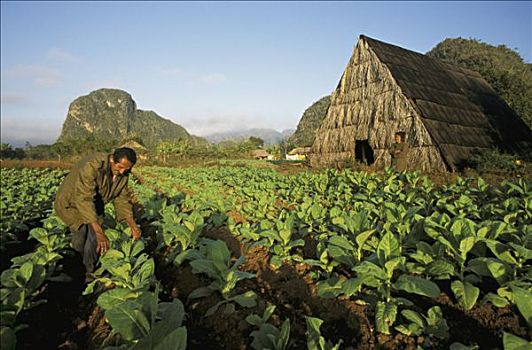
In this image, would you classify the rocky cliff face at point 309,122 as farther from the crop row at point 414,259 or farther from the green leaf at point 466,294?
the green leaf at point 466,294

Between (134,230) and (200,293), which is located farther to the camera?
(134,230)

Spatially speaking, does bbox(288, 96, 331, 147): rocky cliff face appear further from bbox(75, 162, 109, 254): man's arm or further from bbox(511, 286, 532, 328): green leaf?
bbox(511, 286, 532, 328): green leaf

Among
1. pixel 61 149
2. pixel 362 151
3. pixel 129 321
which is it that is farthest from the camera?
pixel 61 149

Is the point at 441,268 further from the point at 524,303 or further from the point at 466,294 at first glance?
the point at 524,303

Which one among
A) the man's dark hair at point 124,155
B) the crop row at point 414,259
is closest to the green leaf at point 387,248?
the crop row at point 414,259

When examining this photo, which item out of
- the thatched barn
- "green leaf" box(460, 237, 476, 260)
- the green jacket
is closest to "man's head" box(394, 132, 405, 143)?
the thatched barn

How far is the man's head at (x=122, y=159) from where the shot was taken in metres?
3.77

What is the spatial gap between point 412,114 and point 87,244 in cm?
1279

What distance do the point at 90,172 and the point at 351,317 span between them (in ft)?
10.9

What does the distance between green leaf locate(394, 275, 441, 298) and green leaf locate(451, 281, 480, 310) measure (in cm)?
30

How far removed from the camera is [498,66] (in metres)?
44.2

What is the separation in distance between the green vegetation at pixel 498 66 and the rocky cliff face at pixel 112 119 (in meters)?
115

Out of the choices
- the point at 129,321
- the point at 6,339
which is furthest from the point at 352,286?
the point at 6,339

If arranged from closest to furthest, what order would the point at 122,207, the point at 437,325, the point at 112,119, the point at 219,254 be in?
the point at 437,325 → the point at 219,254 → the point at 122,207 → the point at 112,119
